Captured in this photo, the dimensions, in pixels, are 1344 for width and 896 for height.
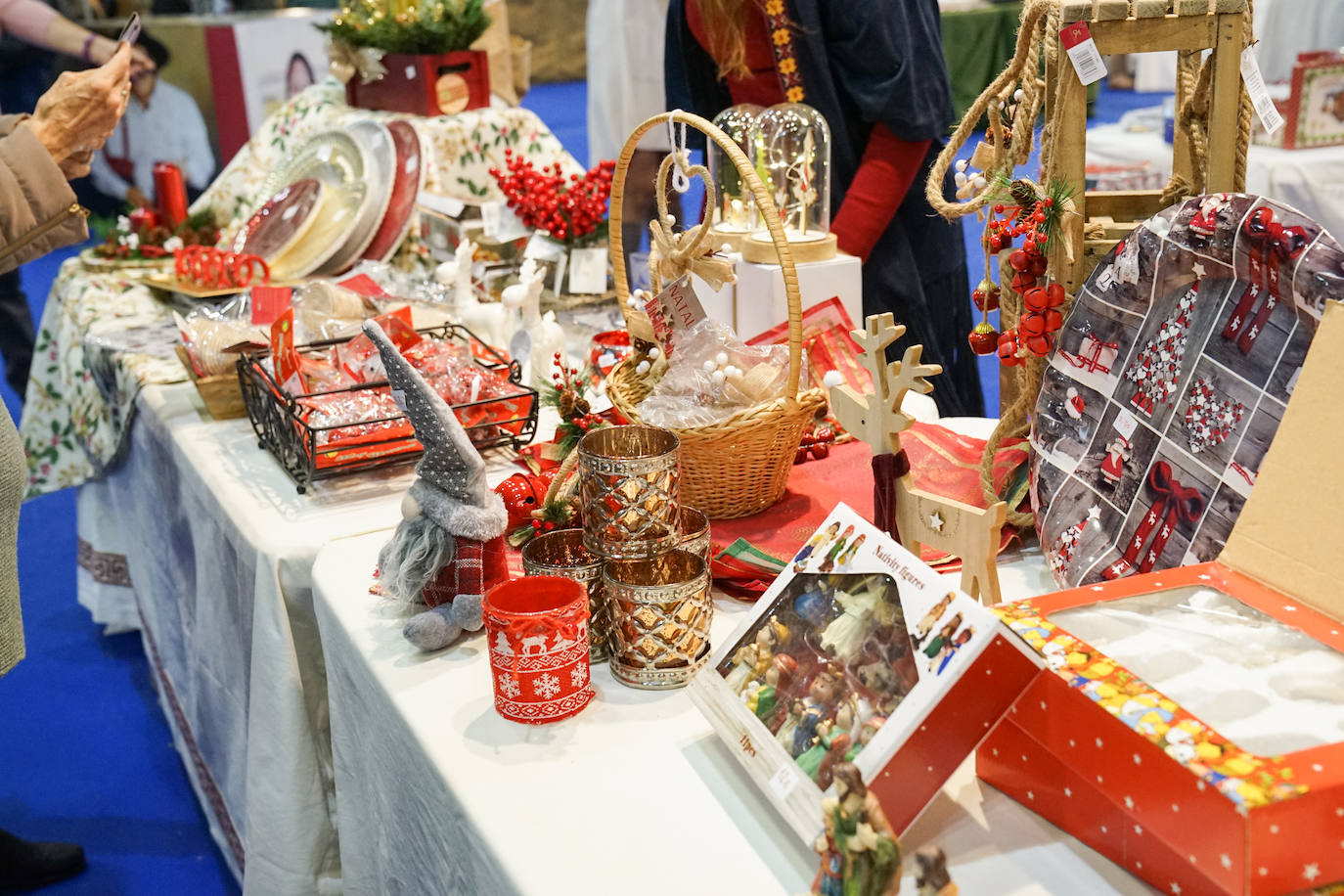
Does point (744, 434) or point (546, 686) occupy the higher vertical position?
point (744, 434)

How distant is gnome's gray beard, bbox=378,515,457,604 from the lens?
1.09 m

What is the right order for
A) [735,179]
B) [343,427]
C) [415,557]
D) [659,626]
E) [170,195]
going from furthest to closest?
[170,195] < [735,179] < [343,427] < [415,557] < [659,626]

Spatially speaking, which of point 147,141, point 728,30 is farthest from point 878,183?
point 147,141

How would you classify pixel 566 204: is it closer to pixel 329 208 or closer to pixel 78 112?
pixel 329 208

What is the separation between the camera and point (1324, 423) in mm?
829

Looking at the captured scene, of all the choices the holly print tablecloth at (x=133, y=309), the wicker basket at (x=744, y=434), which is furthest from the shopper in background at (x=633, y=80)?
the wicker basket at (x=744, y=434)

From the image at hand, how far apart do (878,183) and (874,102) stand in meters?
0.14

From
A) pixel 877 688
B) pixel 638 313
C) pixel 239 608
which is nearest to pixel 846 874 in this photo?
pixel 877 688

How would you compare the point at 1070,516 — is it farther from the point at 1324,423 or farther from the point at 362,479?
the point at 362,479

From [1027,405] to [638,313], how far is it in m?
0.46

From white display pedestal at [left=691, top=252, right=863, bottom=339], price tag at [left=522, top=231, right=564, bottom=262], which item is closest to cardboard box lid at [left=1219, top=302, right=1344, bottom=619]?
white display pedestal at [left=691, top=252, right=863, bottom=339]

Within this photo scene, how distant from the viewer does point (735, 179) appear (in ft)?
Answer: 7.48

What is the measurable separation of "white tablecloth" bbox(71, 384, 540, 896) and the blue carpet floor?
9 cm

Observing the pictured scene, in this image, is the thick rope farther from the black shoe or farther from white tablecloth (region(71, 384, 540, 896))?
the black shoe
